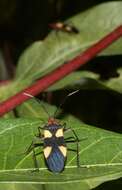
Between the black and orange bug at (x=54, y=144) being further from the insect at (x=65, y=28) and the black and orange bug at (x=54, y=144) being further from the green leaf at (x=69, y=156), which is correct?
the insect at (x=65, y=28)

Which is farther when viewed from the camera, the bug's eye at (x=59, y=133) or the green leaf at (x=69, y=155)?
the bug's eye at (x=59, y=133)

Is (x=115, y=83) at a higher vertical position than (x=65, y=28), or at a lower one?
lower

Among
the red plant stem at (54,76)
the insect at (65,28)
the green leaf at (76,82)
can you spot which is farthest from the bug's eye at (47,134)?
the insect at (65,28)

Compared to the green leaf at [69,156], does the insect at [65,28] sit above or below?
above

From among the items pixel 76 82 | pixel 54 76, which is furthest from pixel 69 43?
pixel 54 76

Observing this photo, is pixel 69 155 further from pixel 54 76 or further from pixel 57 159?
pixel 54 76

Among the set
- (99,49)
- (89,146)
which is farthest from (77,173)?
(99,49)

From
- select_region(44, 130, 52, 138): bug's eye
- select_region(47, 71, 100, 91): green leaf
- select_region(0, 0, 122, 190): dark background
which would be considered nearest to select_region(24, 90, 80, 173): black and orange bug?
select_region(44, 130, 52, 138): bug's eye
